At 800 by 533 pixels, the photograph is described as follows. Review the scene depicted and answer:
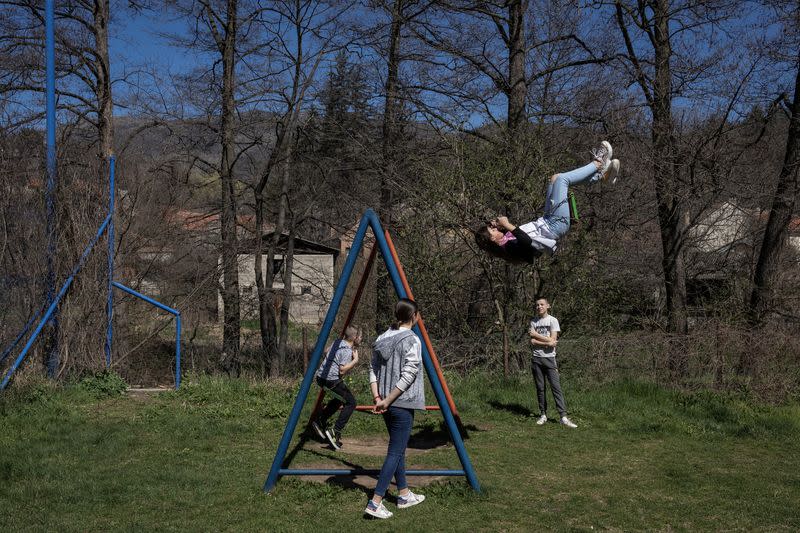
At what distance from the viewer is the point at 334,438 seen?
7820 mm

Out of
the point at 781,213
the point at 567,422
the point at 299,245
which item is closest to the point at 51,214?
the point at 567,422

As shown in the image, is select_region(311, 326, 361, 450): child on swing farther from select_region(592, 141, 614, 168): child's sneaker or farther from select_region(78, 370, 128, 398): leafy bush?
select_region(78, 370, 128, 398): leafy bush

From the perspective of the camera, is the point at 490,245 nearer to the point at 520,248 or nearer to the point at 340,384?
the point at 520,248

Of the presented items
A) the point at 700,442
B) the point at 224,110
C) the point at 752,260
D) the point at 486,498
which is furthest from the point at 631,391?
the point at 224,110

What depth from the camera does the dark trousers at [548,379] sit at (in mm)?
8734

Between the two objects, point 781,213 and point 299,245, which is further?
point 299,245

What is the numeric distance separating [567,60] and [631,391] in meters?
8.75

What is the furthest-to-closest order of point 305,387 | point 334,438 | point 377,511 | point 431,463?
point 334,438 < point 431,463 < point 305,387 < point 377,511

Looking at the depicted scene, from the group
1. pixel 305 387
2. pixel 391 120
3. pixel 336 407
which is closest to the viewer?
pixel 305 387

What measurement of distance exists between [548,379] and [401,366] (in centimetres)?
382

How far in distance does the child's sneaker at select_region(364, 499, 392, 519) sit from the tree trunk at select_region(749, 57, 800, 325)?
32.3 feet

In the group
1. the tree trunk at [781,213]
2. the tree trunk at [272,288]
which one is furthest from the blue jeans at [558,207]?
the tree trunk at [272,288]

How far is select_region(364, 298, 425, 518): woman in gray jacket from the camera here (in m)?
5.42

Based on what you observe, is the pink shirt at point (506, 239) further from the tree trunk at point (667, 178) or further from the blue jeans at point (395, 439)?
the tree trunk at point (667, 178)
